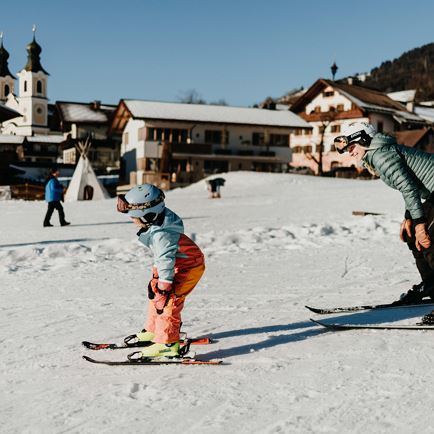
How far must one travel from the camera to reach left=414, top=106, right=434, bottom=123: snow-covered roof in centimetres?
5802

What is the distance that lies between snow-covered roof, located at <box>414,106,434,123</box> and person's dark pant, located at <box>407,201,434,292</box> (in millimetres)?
57301

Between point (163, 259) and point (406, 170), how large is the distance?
194 centimetres

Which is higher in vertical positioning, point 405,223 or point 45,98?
point 45,98

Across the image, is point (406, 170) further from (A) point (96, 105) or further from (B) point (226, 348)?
(A) point (96, 105)

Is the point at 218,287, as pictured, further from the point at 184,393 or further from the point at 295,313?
the point at 184,393

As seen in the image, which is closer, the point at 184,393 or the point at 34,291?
the point at 184,393

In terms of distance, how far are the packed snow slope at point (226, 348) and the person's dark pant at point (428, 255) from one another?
62cm

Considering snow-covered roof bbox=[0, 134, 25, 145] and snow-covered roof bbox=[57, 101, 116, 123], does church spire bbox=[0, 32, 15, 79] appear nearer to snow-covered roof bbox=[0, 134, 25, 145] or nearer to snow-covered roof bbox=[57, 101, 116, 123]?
snow-covered roof bbox=[0, 134, 25, 145]

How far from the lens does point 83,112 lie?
2226 inches

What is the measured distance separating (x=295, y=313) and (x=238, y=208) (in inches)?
578

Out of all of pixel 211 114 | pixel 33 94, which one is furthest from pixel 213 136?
pixel 33 94

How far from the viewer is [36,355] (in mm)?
3742

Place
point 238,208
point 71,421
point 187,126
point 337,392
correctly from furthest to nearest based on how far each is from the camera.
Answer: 1. point 187,126
2. point 238,208
3. point 337,392
4. point 71,421

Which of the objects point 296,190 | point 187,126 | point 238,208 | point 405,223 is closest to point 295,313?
point 405,223
